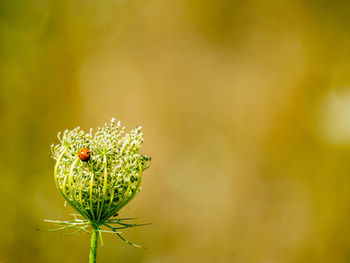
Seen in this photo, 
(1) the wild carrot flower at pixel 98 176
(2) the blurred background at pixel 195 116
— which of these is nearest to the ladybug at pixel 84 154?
(1) the wild carrot flower at pixel 98 176

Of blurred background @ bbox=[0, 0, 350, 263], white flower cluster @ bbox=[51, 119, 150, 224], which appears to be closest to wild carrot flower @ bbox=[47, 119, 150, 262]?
white flower cluster @ bbox=[51, 119, 150, 224]

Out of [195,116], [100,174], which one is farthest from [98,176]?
[195,116]

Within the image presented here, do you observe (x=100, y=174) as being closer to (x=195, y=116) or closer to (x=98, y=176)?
(x=98, y=176)

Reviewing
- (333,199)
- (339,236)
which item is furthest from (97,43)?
(339,236)

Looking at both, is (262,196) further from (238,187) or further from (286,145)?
(286,145)

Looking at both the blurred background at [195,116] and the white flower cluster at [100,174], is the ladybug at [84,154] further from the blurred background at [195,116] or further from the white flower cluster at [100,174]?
the blurred background at [195,116]
